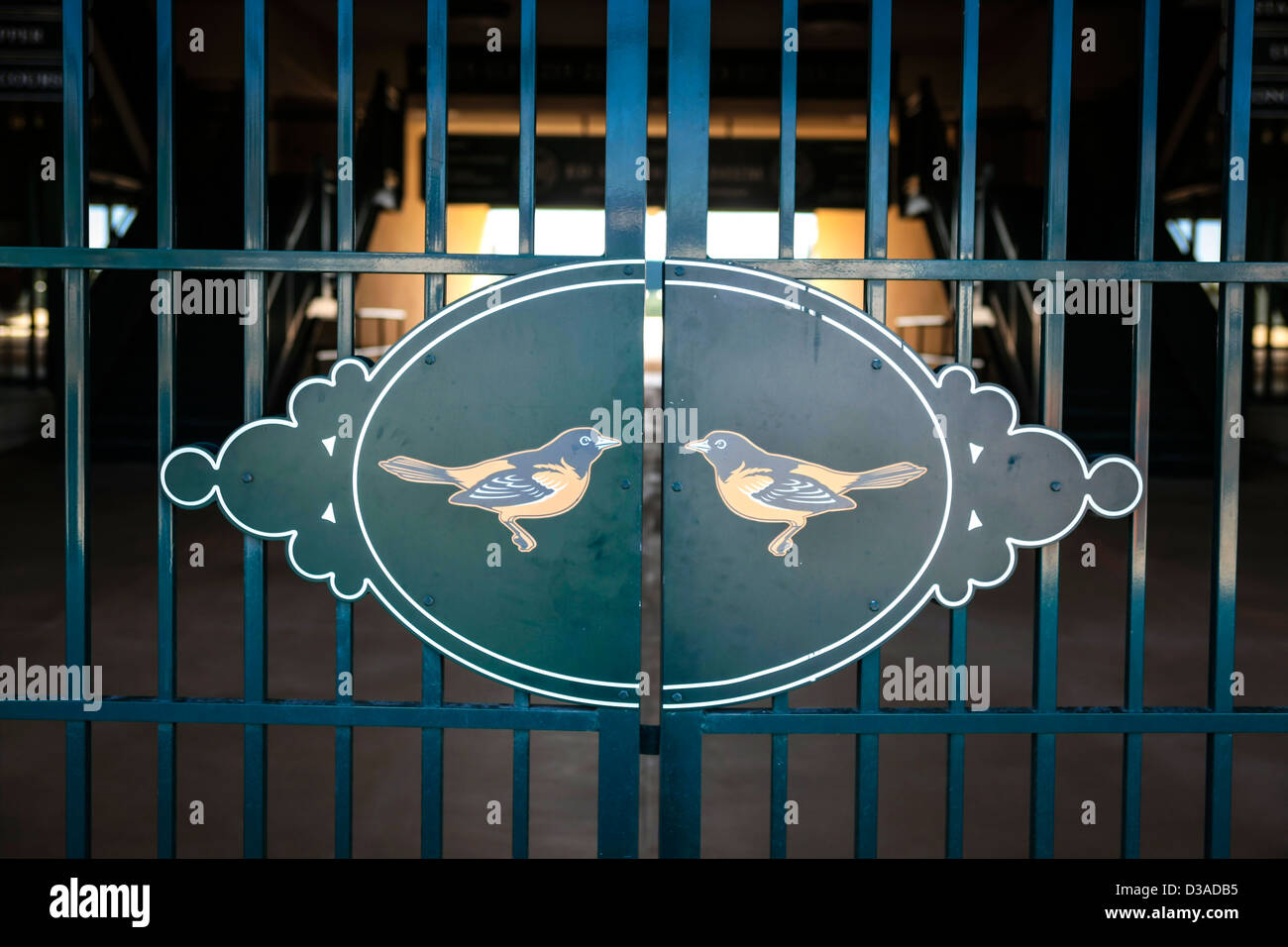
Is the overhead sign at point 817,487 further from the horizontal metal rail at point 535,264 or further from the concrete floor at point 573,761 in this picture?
the concrete floor at point 573,761

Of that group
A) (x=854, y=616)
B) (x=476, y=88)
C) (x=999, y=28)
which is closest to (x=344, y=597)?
(x=854, y=616)

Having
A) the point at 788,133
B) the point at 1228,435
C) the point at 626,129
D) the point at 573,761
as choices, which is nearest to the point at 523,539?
the point at 626,129

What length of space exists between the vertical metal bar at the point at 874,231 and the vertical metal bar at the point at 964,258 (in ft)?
0.45

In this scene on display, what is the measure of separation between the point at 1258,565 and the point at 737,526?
5404 mm

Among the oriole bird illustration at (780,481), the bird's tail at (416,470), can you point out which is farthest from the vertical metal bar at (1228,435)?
the bird's tail at (416,470)

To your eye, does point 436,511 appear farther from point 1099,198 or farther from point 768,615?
point 1099,198

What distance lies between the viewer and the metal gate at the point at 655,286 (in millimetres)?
1899

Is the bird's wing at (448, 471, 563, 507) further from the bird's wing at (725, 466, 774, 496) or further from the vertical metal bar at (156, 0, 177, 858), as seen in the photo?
the vertical metal bar at (156, 0, 177, 858)

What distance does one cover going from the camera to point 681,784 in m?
1.99

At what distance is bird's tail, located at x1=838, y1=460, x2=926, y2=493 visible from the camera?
6.43 ft

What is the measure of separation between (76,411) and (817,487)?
144cm

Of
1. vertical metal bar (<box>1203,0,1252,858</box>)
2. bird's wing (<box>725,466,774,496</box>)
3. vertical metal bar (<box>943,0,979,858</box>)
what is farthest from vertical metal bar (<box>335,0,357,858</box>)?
vertical metal bar (<box>1203,0,1252,858</box>)

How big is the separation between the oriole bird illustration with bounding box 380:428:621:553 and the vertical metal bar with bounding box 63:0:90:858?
0.61 m
